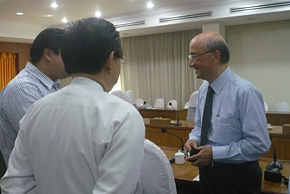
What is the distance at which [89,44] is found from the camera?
0.91 metres

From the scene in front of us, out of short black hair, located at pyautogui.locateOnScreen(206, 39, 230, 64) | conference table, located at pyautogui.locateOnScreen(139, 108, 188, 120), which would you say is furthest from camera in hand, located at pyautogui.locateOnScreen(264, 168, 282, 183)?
conference table, located at pyautogui.locateOnScreen(139, 108, 188, 120)

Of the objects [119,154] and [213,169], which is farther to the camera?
[213,169]

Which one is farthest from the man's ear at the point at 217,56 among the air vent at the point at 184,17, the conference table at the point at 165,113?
the air vent at the point at 184,17

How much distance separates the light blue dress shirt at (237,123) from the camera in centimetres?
156

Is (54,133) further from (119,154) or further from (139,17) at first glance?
(139,17)

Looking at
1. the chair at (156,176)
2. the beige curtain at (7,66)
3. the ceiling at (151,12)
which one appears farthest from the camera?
the beige curtain at (7,66)

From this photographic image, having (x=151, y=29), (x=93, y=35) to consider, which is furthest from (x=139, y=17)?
(x=93, y=35)

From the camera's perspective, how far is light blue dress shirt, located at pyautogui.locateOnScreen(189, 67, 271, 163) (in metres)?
1.56

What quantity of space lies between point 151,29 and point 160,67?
4.25 feet

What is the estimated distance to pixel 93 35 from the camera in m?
0.91

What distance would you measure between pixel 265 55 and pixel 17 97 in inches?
270

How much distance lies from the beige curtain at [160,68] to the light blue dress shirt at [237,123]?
6.26 meters

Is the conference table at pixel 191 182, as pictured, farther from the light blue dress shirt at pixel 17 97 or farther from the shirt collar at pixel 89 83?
the shirt collar at pixel 89 83

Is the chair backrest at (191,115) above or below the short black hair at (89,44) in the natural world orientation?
below
